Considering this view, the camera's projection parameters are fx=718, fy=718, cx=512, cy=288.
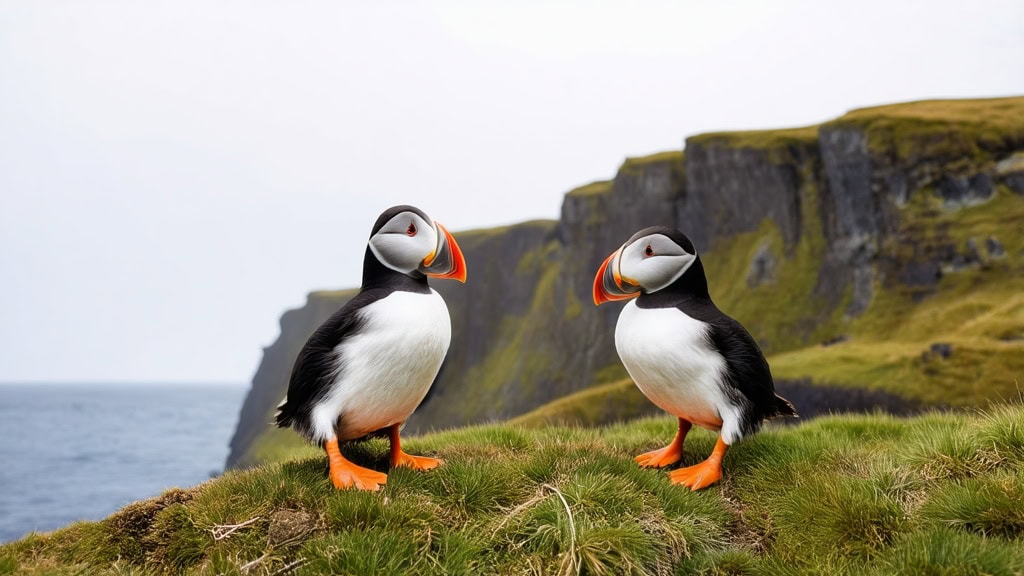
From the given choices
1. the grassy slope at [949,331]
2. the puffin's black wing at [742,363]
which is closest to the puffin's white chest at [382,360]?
the puffin's black wing at [742,363]

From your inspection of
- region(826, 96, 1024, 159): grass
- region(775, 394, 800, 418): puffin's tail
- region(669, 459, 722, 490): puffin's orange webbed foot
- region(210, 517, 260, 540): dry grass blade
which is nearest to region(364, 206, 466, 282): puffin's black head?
region(210, 517, 260, 540): dry grass blade

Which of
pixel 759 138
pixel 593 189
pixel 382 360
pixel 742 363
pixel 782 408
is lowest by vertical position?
pixel 593 189

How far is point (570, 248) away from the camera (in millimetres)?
91062

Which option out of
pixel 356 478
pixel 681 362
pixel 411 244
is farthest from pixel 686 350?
pixel 356 478

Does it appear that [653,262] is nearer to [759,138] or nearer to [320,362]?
[320,362]

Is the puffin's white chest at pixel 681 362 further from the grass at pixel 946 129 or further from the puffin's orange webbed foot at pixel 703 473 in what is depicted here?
the grass at pixel 946 129

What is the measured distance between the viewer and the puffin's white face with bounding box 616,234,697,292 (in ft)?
20.9

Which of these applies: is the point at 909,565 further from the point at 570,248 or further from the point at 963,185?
the point at 570,248

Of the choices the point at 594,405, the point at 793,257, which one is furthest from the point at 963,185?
the point at 594,405

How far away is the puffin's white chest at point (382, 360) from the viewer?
5598mm

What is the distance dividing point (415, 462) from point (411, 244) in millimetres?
1835

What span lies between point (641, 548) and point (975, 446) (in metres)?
2.96

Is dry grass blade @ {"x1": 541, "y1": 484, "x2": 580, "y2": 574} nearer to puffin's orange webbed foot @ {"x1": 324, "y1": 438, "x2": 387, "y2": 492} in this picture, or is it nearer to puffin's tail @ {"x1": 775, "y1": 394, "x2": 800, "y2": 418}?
puffin's orange webbed foot @ {"x1": 324, "y1": 438, "x2": 387, "y2": 492}

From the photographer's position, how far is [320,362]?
5730 millimetres
